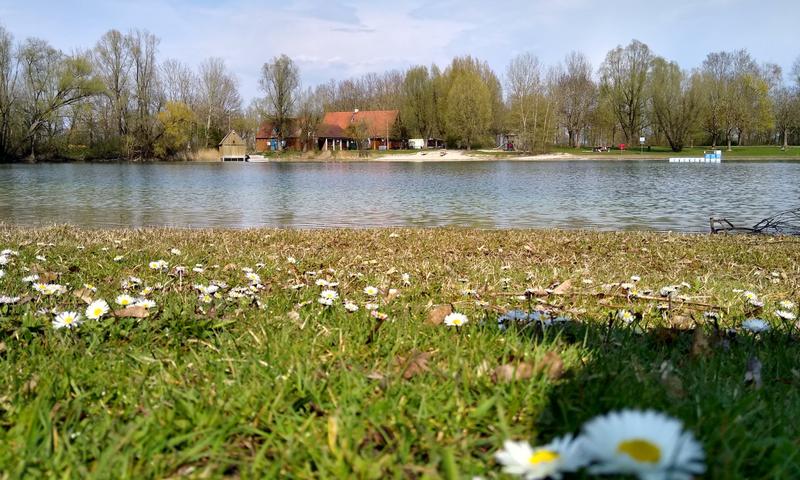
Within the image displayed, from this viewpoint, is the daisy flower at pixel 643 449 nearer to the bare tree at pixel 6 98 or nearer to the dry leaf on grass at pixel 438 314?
the dry leaf on grass at pixel 438 314

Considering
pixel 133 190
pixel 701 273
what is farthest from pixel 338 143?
pixel 701 273

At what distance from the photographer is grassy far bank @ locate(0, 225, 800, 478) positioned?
47.6 inches

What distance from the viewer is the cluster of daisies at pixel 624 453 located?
0.79m

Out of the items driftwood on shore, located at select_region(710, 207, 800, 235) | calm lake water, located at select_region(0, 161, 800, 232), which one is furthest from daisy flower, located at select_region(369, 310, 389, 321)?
calm lake water, located at select_region(0, 161, 800, 232)

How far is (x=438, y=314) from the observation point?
2688 mm

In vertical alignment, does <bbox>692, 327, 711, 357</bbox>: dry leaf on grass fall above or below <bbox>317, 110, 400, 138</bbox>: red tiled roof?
below

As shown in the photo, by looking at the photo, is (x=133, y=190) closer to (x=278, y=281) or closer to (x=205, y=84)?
(x=278, y=281)

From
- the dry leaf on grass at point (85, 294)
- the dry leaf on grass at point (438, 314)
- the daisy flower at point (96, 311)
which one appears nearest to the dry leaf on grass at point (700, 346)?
the dry leaf on grass at point (438, 314)

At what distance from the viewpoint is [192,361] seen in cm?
194

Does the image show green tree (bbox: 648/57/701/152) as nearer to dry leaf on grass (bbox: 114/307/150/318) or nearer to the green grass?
the green grass

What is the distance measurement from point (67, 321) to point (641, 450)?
221cm

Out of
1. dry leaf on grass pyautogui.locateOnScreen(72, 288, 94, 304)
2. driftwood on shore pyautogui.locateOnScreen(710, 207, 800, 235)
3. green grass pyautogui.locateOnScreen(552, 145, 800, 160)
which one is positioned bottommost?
driftwood on shore pyautogui.locateOnScreen(710, 207, 800, 235)

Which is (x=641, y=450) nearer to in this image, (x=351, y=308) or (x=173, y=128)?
(x=351, y=308)

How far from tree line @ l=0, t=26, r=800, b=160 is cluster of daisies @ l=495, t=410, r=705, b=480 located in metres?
73.3
